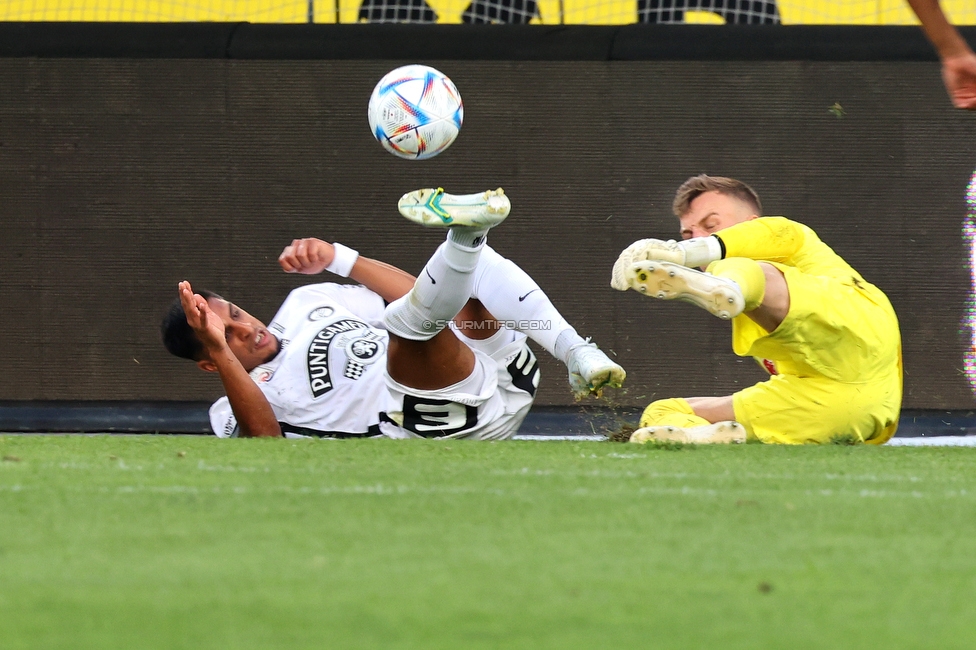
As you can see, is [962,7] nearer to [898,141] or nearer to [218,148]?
[898,141]

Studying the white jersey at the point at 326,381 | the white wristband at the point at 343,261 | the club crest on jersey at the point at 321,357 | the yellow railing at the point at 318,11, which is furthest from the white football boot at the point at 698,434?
the yellow railing at the point at 318,11

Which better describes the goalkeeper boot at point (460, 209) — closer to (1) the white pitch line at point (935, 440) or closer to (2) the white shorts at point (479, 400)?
(2) the white shorts at point (479, 400)

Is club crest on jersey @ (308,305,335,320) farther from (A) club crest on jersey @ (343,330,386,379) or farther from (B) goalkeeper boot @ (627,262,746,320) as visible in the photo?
(B) goalkeeper boot @ (627,262,746,320)

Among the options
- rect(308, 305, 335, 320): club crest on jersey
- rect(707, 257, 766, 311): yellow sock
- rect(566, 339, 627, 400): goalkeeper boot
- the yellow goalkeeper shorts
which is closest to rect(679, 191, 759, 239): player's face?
the yellow goalkeeper shorts

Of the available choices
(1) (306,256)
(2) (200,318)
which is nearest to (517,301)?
(1) (306,256)

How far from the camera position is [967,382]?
690cm

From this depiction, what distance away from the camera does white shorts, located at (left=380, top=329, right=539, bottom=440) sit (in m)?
4.83

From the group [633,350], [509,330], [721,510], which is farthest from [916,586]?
[633,350]

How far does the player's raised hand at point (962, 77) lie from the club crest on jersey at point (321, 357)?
8.53 ft

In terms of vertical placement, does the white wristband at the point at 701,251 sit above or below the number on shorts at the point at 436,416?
above

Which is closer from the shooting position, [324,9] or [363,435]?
[363,435]

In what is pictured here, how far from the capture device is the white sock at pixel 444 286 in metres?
4.25

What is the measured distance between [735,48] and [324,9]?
2.41 meters

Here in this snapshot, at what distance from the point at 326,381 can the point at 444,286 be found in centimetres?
98
